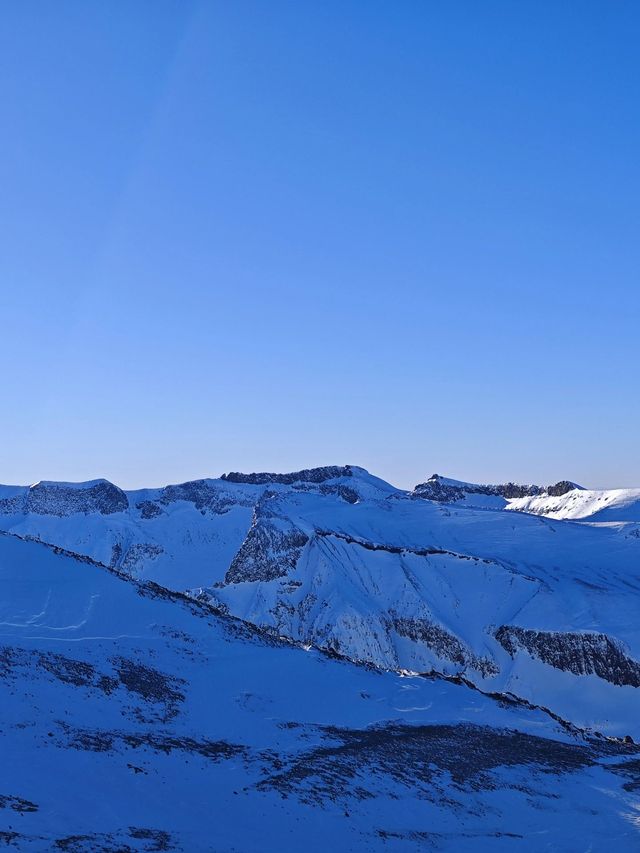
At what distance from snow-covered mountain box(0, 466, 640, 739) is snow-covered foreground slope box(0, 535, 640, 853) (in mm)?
50848

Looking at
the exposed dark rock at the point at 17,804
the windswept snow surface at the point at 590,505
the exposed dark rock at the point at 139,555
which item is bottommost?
the exposed dark rock at the point at 17,804

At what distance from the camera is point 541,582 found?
4469 inches

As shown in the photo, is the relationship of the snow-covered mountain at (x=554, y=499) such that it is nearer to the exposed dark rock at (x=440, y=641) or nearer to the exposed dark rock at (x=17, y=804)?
the exposed dark rock at (x=440, y=641)

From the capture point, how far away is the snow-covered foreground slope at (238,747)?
23.1m

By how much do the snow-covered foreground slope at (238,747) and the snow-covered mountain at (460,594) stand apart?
5085cm

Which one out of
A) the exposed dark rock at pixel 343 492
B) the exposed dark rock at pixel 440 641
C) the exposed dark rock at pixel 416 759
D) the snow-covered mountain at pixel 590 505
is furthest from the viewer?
the exposed dark rock at pixel 343 492

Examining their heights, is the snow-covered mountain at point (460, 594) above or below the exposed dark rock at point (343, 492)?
below

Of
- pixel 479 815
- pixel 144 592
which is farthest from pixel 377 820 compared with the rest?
pixel 144 592

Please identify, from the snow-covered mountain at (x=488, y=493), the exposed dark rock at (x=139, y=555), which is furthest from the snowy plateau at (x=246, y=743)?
the exposed dark rock at (x=139, y=555)

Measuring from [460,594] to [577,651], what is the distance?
1967 cm

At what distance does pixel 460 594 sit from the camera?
114m

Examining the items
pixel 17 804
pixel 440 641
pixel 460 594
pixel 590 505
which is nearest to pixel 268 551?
pixel 460 594

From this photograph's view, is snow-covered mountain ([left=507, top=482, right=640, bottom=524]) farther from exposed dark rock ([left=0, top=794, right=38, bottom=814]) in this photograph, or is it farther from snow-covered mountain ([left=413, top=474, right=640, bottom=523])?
exposed dark rock ([left=0, top=794, right=38, bottom=814])

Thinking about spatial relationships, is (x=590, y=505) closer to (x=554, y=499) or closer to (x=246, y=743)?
(x=554, y=499)
